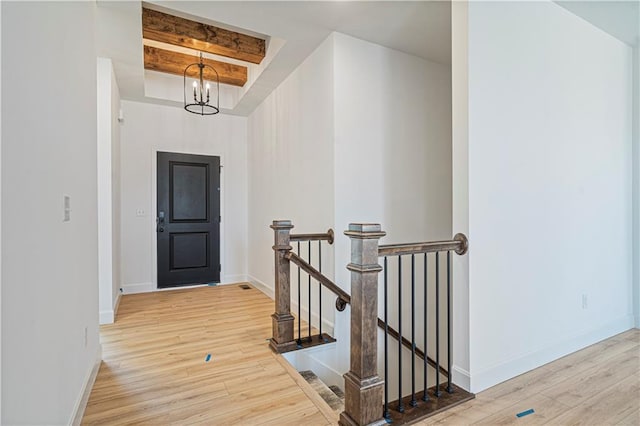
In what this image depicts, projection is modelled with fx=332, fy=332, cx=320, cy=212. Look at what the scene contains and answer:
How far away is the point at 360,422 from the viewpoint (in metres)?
1.67

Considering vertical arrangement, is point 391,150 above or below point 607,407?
above

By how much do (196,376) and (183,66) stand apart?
3621 millimetres

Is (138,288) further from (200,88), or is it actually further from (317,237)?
(317,237)

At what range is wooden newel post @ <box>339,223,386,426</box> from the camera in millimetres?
1700

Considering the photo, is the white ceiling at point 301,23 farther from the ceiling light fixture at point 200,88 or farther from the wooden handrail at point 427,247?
the wooden handrail at point 427,247

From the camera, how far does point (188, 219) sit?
5016mm

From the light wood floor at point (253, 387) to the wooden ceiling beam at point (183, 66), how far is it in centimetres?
307

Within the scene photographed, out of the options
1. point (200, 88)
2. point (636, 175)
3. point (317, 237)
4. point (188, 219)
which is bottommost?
point (317, 237)

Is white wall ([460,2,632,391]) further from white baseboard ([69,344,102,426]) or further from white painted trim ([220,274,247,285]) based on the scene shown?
white painted trim ([220,274,247,285])

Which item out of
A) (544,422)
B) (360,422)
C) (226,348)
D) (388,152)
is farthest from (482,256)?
(226,348)

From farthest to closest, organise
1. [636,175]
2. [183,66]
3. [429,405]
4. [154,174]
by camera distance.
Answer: [154,174] < [183,66] < [636,175] < [429,405]

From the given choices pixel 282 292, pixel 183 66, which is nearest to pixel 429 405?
pixel 282 292

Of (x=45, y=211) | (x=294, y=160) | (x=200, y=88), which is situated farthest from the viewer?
(x=200, y=88)

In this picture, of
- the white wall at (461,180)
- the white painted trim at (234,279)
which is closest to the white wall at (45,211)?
the white wall at (461,180)
